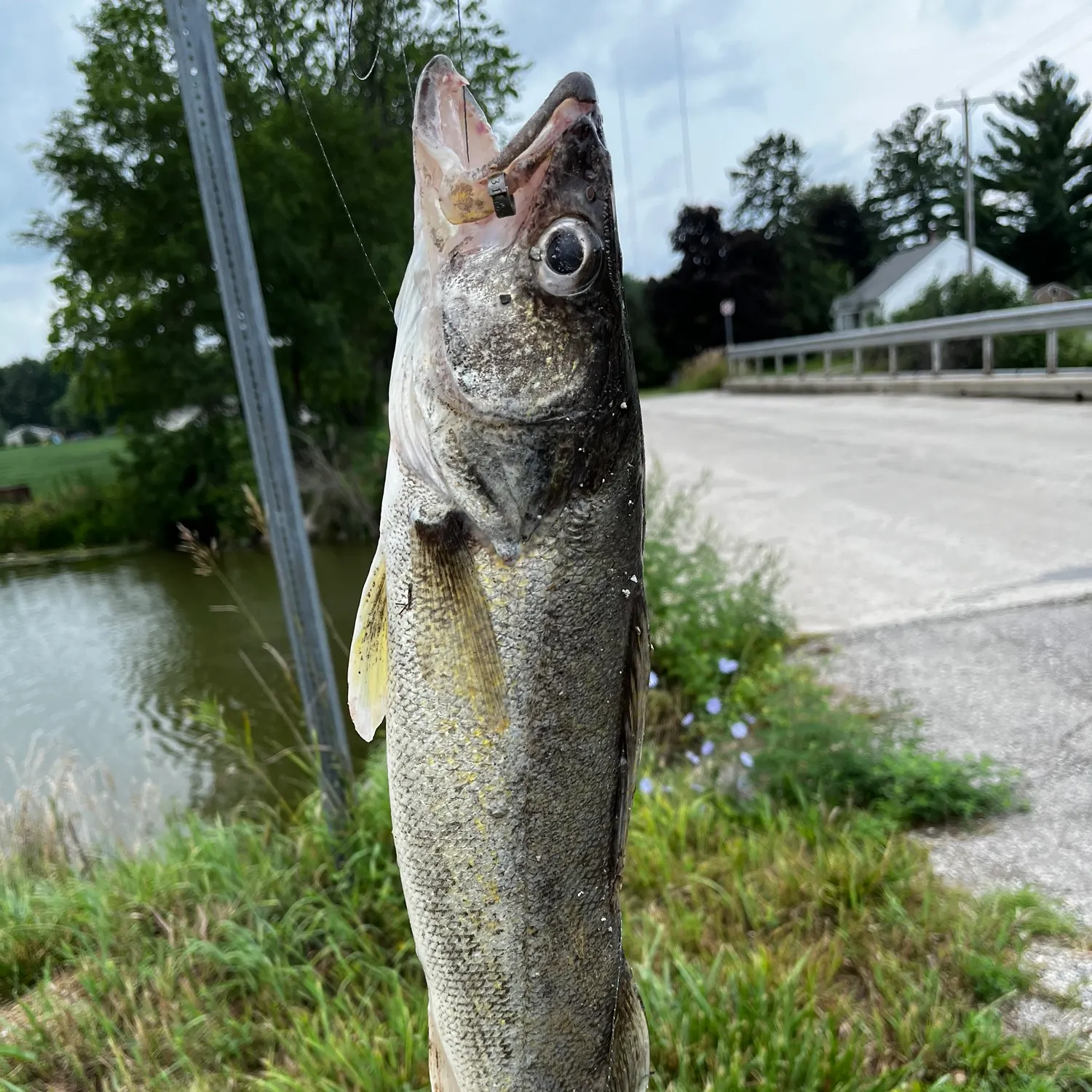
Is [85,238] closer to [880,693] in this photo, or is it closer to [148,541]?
[148,541]

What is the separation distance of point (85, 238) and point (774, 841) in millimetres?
13412

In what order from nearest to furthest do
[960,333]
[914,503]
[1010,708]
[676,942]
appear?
[676,942] < [1010,708] < [914,503] < [960,333]

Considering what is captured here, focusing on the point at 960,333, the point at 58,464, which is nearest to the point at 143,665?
the point at 58,464

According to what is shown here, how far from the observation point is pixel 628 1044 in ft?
4.81

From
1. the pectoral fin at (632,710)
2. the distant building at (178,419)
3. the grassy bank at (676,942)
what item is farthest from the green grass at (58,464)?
the pectoral fin at (632,710)

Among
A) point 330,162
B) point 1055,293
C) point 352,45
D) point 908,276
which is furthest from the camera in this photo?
point 908,276

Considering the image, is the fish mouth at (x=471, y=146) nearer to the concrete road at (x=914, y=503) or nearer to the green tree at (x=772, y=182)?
the concrete road at (x=914, y=503)

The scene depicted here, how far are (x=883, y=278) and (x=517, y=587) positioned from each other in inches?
1967

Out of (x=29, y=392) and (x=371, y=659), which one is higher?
(x=29, y=392)

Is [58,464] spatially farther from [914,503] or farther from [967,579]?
Answer: [967,579]

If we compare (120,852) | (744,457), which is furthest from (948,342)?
(120,852)

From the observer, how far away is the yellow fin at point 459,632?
1.30m

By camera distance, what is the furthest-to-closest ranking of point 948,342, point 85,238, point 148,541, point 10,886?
point 948,342
point 148,541
point 85,238
point 10,886

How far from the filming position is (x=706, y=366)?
103 feet
